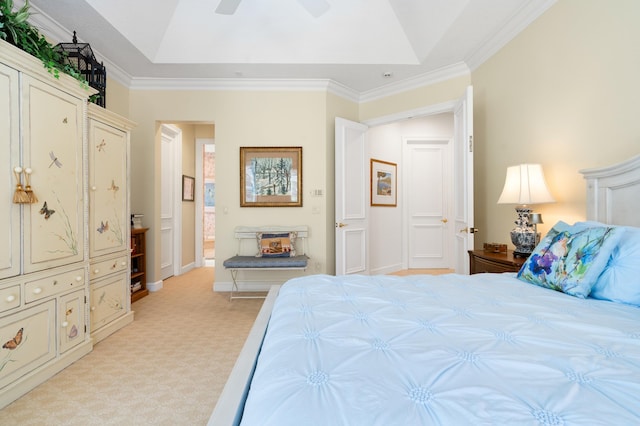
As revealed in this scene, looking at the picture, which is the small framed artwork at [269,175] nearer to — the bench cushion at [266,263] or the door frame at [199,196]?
the bench cushion at [266,263]

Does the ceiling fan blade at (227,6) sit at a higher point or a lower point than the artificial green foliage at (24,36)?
higher

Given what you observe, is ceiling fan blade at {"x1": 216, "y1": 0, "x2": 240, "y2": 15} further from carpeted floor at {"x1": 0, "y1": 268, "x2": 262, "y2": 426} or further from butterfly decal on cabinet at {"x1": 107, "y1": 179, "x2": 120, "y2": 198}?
carpeted floor at {"x1": 0, "y1": 268, "x2": 262, "y2": 426}

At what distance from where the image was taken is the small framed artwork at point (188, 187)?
17.8ft

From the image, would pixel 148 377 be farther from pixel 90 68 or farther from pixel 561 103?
pixel 561 103

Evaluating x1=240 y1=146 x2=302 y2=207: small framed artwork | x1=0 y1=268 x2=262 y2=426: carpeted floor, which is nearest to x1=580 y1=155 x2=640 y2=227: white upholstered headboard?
x1=0 y1=268 x2=262 y2=426: carpeted floor

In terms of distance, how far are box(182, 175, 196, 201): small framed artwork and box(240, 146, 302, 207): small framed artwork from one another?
5.99ft

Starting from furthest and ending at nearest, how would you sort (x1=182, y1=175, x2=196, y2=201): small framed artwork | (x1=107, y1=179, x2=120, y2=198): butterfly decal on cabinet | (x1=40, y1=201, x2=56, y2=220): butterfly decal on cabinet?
(x1=182, y1=175, x2=196, y2=201): small framed artwork, (x1=107, y1=179, x2=120, y2=198): butterfly decal on cabinet, (x1=40, y1=201, x2=56, y2=220): butterfly decal on cabinet

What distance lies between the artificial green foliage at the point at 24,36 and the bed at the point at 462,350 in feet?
7.08

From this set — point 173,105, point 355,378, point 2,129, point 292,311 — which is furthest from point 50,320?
point 173,105

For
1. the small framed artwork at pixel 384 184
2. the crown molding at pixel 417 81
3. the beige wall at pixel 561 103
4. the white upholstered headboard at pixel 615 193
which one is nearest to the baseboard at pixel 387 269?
the small framed artwork at pixel 384 184

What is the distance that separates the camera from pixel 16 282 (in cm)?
182

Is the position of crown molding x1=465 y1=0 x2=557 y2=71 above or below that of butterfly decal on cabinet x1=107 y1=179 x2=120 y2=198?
above

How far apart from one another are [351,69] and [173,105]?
2.39 meters

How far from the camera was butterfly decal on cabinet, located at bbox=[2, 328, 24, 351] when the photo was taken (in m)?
1.77
